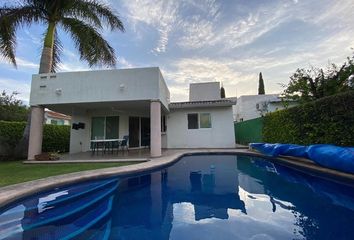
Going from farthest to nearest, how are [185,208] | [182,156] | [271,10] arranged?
1. [182,156]
2. [271,10]
3. [185,208]

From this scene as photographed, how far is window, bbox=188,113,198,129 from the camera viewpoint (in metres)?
16.4

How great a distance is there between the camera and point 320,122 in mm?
8133

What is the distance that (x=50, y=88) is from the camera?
11367 mm

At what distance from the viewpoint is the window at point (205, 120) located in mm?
16236

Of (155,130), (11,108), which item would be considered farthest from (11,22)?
(11,108)

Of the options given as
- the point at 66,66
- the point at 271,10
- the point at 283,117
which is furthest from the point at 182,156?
the point at 66,66

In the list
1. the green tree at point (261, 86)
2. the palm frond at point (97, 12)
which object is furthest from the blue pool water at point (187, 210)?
the green tree at point (261, 86)

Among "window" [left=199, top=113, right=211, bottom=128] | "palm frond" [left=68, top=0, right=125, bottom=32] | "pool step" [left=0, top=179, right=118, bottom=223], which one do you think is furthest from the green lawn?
"window" [left=199, top=113, right=211, bottom=128]

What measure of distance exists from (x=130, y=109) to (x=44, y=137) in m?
6.58

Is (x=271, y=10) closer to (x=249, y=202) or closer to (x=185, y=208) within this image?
(x=249, y=202)

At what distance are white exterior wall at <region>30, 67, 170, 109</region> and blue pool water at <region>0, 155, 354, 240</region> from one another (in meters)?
5.19

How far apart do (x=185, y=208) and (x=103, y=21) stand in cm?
1238

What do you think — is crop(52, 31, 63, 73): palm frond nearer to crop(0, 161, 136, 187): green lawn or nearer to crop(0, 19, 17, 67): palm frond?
crop(0, 19, 17, 67): palm frond

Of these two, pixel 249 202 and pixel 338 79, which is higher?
pixel 338 79
